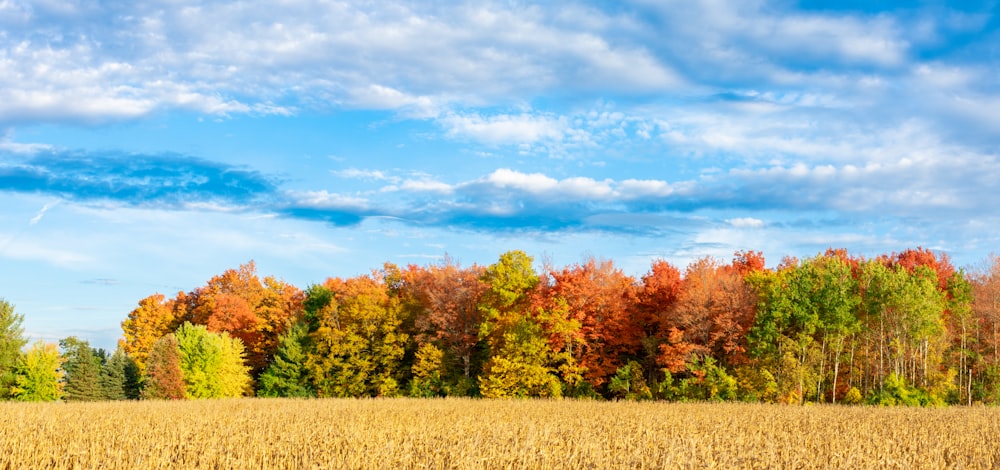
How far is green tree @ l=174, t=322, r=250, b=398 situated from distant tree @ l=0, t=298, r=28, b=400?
1267 centimetres

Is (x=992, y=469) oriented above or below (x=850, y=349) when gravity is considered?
below

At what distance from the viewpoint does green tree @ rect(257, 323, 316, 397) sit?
64.1 meters

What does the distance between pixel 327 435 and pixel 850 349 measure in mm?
45366

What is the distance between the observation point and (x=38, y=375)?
2459 inches

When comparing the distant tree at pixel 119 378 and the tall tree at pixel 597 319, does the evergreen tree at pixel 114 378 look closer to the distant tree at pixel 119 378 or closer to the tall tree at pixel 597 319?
the distant tree at pixel 119 378

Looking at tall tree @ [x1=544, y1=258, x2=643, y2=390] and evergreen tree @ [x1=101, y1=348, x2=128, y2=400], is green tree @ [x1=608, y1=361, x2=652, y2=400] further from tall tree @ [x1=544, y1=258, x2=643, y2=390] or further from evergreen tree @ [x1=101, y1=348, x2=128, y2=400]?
evergreen tree @ [x1=101, y1=348, x2=128, y2=400]

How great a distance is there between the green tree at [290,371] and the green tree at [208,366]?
2.58m

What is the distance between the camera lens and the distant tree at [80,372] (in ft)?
213

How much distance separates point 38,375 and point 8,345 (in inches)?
144

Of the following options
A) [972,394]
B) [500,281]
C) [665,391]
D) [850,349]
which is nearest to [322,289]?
[500,281]

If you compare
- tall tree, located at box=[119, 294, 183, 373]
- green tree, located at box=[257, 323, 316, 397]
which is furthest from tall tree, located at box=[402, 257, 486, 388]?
tall tree, located at box=[119, 294, 183, 373]

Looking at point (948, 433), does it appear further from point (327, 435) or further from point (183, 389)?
point (183, 389)

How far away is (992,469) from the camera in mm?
18766

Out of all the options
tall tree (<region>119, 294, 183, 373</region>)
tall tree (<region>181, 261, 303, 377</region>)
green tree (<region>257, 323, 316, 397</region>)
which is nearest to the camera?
green tree (<region>257, 323, 316, 397</region>)
